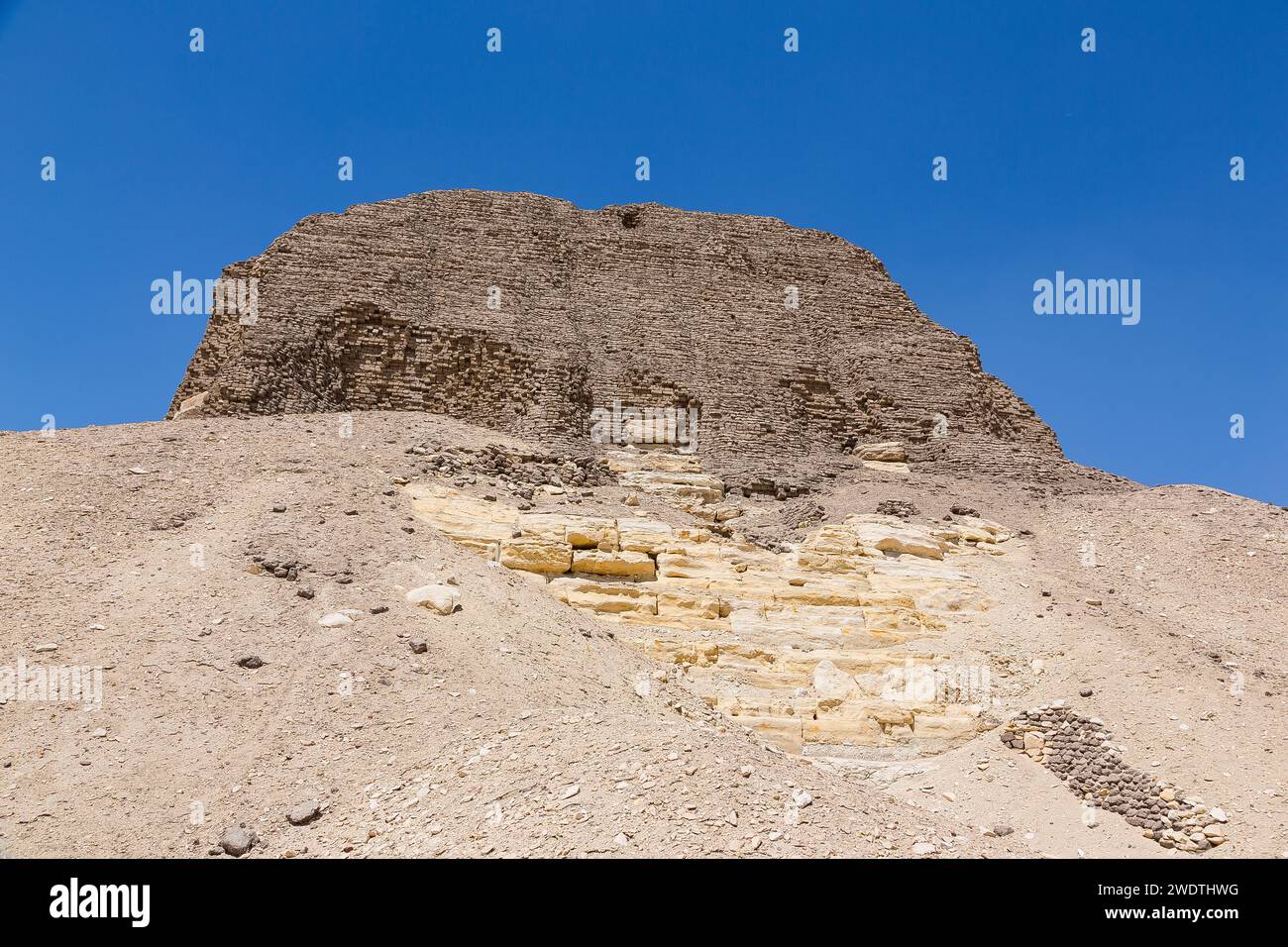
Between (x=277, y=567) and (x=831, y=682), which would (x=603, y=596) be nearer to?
(x=831, y=682)

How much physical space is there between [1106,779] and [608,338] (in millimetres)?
13898

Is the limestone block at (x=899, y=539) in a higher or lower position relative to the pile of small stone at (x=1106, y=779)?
higher

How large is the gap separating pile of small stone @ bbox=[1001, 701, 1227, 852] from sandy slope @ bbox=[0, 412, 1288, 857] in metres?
0.25

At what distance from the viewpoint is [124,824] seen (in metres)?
8.02

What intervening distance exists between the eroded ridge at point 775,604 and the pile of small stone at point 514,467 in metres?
1.02

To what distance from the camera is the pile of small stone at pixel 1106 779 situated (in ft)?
33.8

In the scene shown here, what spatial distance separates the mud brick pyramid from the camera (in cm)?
2011

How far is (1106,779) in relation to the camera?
11.2m

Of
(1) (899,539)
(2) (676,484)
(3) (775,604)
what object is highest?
(2) (676,484)

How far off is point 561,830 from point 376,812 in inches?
68.6

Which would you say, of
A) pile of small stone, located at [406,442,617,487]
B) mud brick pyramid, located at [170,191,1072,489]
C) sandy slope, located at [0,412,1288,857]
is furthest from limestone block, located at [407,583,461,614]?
mud brick pyramid, located at [170,191,1072,489]

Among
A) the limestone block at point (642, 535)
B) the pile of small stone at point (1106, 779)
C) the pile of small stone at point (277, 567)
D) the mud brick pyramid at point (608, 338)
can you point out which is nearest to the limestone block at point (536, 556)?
the limestone block at point (642, 535)

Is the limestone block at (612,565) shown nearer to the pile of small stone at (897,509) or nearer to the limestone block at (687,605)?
the limestone block at (687,605)

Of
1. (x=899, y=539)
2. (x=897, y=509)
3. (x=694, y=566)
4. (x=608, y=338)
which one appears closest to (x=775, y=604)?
(x=694, y=566)
